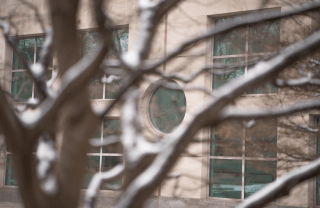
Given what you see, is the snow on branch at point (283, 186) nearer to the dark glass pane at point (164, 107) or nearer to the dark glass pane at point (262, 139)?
the dark glass pane at point (262, 139)

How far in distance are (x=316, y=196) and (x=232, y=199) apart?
2796mm

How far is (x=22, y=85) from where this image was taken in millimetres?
6980

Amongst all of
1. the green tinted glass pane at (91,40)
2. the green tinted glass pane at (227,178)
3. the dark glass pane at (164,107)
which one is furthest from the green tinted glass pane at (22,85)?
the green tinted glass pane at (227,178)

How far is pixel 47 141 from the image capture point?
3.27 metres

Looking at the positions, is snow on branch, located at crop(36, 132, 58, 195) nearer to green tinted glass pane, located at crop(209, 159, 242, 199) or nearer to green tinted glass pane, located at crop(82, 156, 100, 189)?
green tinted glass pane, located at crop(82, 156, 100, 189)

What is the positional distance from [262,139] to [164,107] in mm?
9174

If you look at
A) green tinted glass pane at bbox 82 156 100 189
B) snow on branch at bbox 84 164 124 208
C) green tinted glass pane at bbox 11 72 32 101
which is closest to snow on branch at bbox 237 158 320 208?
green tinted glass pane at bbox 82 156 100 189

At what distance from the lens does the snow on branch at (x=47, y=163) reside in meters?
2.80

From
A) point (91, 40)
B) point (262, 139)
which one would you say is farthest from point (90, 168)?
point (262, 139)

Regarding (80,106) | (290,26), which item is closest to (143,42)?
(80,106)

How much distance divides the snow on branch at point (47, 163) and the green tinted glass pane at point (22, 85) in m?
3.17

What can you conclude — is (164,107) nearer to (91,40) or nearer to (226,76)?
(226,76)

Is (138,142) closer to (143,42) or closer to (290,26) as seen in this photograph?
(143,42)

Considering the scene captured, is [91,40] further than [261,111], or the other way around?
[91,40]
